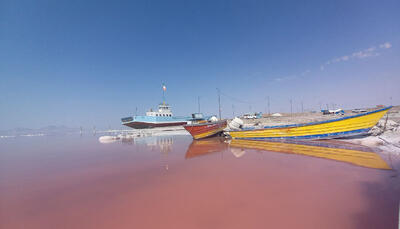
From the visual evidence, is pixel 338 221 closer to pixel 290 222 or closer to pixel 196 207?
pixel 290 222

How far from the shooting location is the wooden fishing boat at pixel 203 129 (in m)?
14.8

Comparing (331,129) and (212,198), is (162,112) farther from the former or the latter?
(212,198)

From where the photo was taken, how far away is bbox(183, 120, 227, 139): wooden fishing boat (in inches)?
584

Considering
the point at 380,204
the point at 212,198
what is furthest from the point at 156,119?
the point at 380,204

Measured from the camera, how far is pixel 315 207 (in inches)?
123

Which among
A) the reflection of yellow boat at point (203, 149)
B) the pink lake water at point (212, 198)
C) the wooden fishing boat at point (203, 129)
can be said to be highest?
the wooden fishing boat at point (203, 129)

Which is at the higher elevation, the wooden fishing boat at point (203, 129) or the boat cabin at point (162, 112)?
the boat cabin at point (162, 112)

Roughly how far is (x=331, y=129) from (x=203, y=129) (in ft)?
34.6

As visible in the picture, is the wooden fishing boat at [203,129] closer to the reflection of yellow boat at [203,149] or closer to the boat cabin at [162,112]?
the reflection of yellow boat at [203,149]

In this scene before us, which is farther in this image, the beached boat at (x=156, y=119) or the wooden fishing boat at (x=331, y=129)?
the beached boat at (x=156, y=119)

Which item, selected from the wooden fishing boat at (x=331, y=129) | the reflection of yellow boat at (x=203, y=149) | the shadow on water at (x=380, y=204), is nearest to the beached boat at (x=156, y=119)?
the reflection of yellow boat at (x=203, y=149)

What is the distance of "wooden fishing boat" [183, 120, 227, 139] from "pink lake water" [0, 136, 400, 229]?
8731 mm

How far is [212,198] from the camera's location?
3717 millimetres

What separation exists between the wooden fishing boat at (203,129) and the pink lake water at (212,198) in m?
8.73
